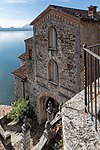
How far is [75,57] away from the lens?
11898mm

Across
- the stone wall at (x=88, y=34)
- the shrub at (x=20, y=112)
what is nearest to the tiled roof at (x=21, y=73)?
the shrub at (x=20, y=112)

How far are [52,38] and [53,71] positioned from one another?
2362mm

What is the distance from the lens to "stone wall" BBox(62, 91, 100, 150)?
2.32m

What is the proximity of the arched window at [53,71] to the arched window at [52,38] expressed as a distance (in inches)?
44.9

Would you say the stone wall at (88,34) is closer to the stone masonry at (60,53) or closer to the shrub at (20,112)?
the stone masonry at (60,53)

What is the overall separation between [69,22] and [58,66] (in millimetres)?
3078

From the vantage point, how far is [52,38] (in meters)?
13.2

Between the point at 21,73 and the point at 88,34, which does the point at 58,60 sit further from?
the point at 21,73

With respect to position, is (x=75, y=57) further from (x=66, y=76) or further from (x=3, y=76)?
(x=3, y=76)

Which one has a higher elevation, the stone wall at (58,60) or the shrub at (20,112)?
the stone wall at (58,60)

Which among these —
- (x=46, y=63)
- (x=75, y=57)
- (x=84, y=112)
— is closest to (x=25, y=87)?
(x=46, y=63)

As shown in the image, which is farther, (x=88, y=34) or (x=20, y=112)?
(x=20, y=112)

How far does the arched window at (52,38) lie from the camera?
1292 cm

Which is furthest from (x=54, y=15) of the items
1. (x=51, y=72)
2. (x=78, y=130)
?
(x=78, y=130)
